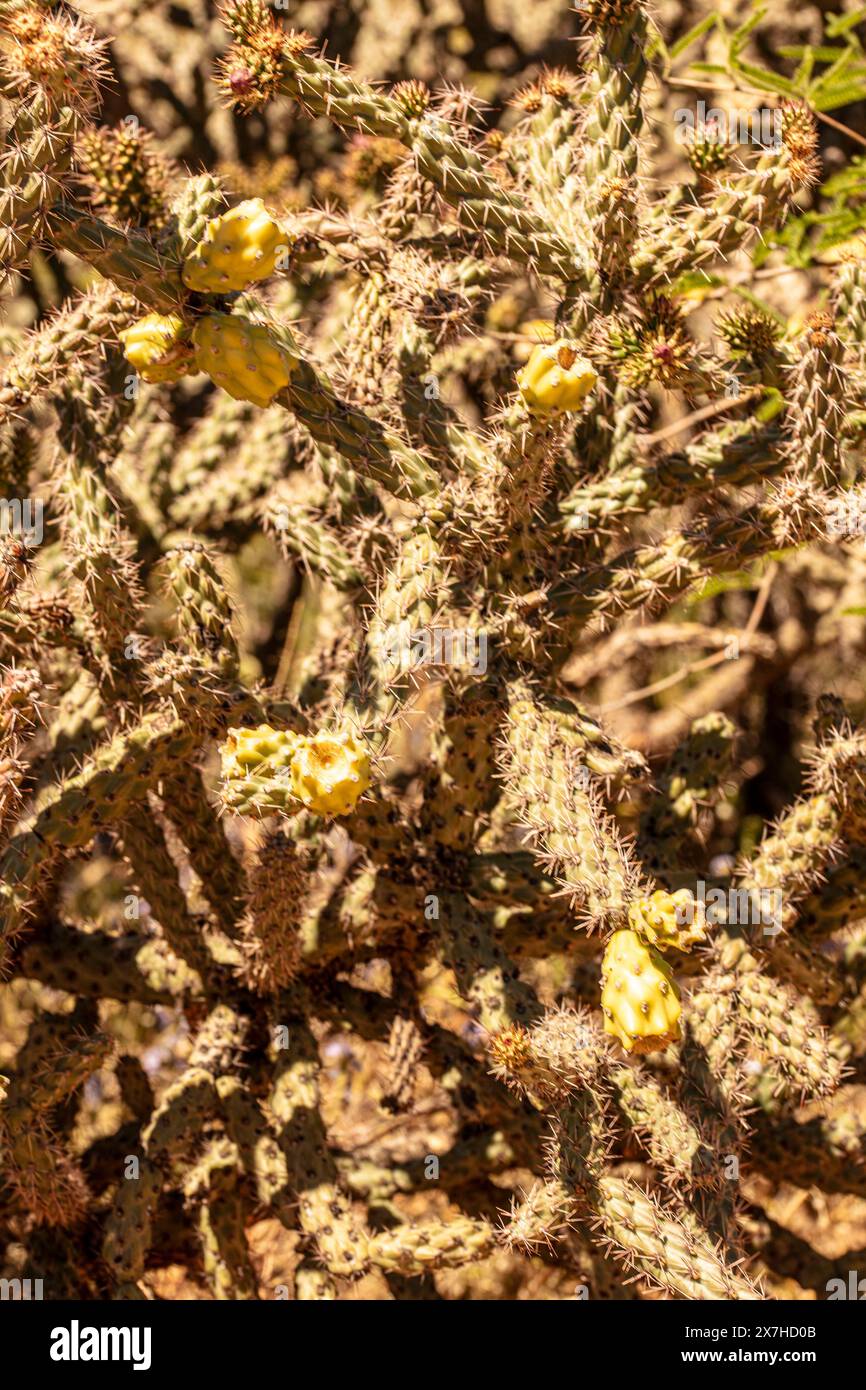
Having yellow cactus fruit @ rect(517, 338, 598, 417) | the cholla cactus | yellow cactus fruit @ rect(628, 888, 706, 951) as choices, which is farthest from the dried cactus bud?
yellow cactus fruit @ rect(628, 888, 706, 951)

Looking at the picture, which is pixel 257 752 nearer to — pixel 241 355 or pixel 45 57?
pixel 241 355

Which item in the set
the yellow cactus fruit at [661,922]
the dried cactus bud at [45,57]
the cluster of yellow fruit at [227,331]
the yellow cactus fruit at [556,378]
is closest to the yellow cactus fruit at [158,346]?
the cluster of yellow fruit at [227,331]

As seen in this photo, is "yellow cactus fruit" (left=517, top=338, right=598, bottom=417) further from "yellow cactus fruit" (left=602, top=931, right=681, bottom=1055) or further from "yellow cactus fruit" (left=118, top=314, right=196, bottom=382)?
"yellow cactus fruit" (left=602, top=931, right=681, bottom=1055)

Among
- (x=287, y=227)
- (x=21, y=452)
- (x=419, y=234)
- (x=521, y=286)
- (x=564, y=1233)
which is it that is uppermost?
(x=521, y=286)

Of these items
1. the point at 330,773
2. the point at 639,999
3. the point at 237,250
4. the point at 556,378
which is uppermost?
the point at 237,250

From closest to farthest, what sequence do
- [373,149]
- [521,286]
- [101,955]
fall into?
[101,955]
[373,149]
[521,286]

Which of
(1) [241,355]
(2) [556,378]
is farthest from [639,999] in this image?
(1) [241,355]
